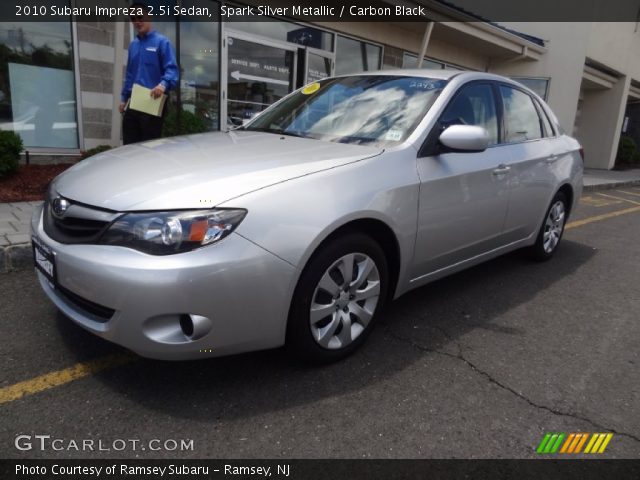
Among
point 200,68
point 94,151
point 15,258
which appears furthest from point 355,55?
point 15,258

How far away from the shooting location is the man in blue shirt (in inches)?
177

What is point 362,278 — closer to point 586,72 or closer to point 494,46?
point 494,46

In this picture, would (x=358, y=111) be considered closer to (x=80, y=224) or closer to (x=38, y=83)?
(x=80, y=224)

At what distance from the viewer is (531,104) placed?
4.07 meters

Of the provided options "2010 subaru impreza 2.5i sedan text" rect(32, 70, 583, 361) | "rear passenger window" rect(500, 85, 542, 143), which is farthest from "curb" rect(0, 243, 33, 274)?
"rear passenger window" rect(500, 85, 542, 143)

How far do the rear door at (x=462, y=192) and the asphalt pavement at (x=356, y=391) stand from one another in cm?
48

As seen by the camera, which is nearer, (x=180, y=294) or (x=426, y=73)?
(x=180, y=294)

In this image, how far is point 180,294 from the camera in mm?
1855

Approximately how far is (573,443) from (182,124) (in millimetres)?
6220

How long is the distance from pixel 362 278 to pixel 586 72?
15.7m

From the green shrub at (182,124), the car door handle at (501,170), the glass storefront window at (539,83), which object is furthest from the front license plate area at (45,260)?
the glass storefront window at (539,83)

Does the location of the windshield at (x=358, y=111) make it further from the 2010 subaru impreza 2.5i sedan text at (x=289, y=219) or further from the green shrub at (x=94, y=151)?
the green shrub at (x=94, y=151)

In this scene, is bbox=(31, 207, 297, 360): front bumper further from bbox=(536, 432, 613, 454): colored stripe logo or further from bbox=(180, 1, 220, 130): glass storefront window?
bbox=(180, 1, 220, 130): glass storefront window
